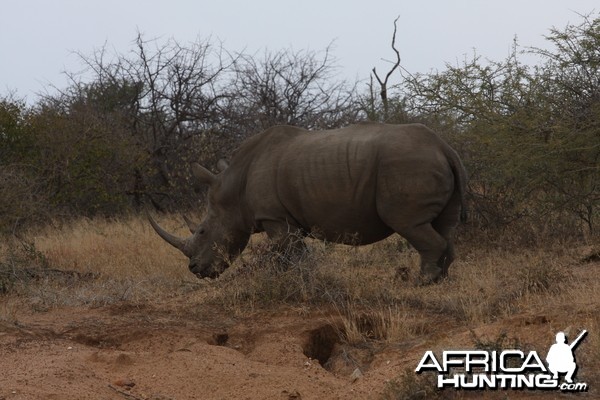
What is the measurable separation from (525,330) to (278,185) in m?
4.14

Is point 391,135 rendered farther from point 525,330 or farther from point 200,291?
point 525,330

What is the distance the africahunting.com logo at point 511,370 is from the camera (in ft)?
16.6

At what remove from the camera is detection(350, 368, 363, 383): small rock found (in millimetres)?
6183

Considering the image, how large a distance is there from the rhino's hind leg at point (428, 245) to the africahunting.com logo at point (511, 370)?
4061mm

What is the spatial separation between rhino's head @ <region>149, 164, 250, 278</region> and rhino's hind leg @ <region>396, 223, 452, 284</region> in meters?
1.82

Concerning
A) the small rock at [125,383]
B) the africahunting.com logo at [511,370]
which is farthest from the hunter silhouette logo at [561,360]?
the small rock at [125,383]

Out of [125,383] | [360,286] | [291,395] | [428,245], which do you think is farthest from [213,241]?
[291,395]

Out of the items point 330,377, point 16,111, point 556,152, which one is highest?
point 16,111

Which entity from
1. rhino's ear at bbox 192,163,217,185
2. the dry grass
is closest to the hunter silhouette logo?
the dry grass

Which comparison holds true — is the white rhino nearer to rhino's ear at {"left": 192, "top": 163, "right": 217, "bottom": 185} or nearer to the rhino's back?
the rhino's back

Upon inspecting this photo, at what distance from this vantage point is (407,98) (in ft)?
49.1

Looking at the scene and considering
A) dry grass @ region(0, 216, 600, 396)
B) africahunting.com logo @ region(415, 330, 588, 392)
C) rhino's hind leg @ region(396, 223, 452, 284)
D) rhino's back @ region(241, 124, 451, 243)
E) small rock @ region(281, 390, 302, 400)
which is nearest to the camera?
africahunting.com logo @ region(415, 330, 588, 392)

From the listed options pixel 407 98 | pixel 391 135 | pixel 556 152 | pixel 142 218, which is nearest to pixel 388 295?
pixel 391 135

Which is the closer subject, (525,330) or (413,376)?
(413,376)
